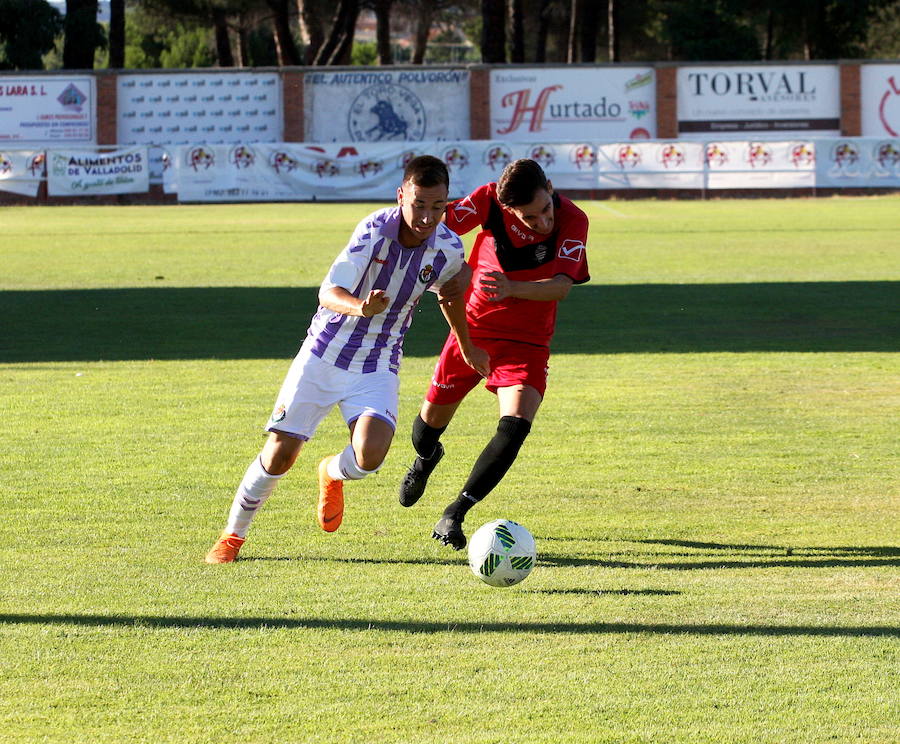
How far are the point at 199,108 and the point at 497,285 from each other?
39339 mm

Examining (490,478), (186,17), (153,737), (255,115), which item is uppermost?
(186,17)

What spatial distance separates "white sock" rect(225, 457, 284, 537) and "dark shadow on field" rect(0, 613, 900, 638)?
0.91 meters

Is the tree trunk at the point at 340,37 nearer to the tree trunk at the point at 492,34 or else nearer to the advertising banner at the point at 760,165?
the tree trunk at the point at 492,34

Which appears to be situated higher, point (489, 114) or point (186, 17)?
point (186, 17)

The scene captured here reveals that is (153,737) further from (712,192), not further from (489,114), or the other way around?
(489,114)

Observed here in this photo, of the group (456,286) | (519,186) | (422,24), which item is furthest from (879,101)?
(456,286)

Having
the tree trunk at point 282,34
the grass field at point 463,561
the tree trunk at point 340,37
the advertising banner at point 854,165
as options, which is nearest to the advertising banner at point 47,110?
the tree trunk at point 282,34

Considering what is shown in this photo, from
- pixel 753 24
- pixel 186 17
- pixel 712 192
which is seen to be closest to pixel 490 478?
pixel 712 192

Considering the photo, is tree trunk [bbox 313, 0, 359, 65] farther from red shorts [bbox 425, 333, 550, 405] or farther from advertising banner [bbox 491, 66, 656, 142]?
red shorts [bbox 425, 333, 550, 405]

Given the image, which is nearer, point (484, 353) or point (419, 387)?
point (484, 353)

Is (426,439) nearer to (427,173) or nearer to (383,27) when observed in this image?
(427,173)

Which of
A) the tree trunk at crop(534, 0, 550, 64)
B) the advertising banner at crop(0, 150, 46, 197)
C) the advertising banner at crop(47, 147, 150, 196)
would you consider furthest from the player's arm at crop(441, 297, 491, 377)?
the tree trunk at crop(534, 0, 550, 64)

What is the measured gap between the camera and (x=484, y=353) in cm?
638

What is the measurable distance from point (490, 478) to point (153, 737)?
2653mm
